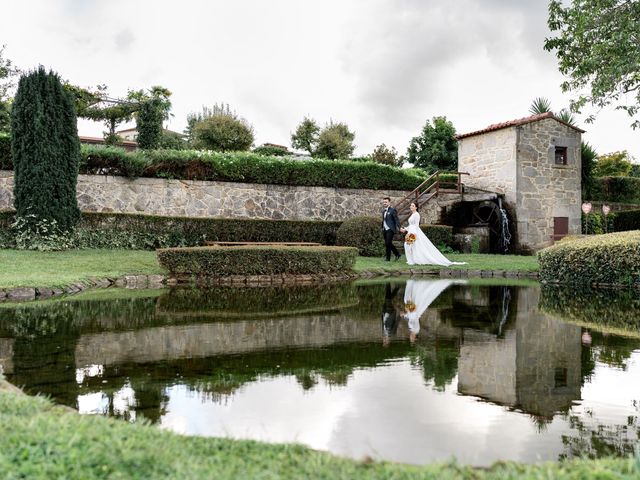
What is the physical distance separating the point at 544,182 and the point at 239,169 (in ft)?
37.4

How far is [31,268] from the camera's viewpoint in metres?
12.6

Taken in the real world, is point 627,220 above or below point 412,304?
above

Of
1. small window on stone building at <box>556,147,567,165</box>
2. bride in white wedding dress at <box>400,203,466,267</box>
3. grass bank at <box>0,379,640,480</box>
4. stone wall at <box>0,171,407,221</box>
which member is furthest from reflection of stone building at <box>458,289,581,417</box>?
small window on stone building at <box>556,147,567,165</box>

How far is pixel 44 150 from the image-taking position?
16094 mm

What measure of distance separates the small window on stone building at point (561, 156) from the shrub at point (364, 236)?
8720 millimetres

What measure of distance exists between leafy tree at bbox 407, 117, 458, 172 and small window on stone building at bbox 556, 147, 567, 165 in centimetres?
1079

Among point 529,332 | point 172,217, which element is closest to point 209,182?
point 172,217

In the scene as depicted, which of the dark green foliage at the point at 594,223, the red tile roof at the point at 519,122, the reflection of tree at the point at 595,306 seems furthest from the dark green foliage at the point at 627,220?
the reflection of tree at the point at 595,306

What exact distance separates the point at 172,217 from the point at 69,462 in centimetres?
1651

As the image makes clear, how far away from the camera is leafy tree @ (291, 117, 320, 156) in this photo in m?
40.9

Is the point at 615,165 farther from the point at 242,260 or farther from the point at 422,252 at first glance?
the point at 242,260

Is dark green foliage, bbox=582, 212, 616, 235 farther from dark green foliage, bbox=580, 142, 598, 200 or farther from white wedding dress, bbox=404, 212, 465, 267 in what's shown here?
white wedding dress, bbox=404, 212, 465, 267

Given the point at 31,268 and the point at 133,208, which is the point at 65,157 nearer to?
the point at 133,208

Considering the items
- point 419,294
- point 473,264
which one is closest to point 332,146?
point 473,264
